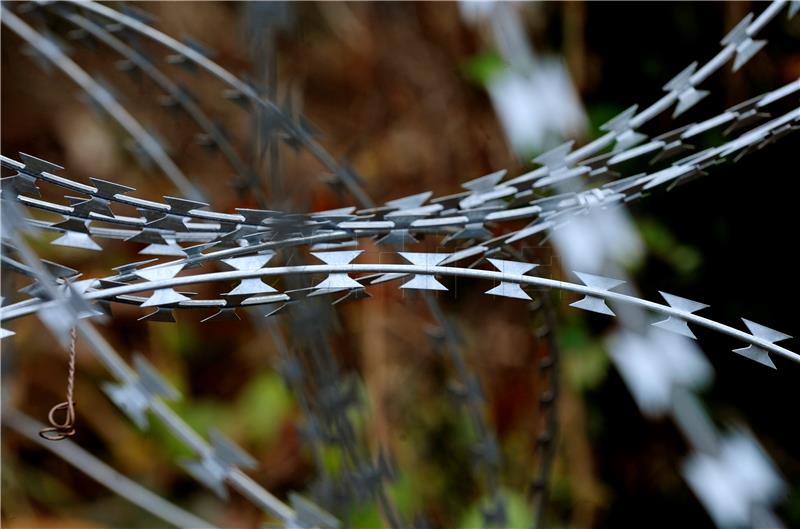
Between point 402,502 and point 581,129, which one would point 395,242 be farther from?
point 402,502

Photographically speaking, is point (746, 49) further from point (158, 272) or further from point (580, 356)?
point (580, 356)

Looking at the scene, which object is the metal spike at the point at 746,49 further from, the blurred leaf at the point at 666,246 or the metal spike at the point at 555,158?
the blurred leaf at the point at 666,246

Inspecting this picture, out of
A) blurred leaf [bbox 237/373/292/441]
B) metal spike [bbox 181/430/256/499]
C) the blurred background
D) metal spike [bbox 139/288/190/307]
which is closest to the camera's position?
metal spike [bbox 139/288/190/307]

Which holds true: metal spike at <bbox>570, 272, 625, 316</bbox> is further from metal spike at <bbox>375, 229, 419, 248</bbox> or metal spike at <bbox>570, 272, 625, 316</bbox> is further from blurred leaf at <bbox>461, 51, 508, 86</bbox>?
blurred leaf at <bbox>461, 51, 508, 86</bbox>

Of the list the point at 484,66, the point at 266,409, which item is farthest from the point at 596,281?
the point at 266,409

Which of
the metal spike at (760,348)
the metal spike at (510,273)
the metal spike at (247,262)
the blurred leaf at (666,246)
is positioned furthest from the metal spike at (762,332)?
the blurred leaf at (666,246)

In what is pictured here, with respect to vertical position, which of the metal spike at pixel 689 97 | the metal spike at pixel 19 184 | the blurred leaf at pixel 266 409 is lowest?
the metal spike at pixel 19 184

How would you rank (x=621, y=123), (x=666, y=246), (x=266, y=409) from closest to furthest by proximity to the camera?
(x=621, y=123)
(x=666, y=246)
(x=266, y=409)

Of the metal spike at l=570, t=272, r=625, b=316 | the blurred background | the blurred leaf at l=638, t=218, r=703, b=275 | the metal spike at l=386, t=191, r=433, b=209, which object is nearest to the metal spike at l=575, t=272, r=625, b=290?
the metal spike at l=570, t=272, r=625, b=316
